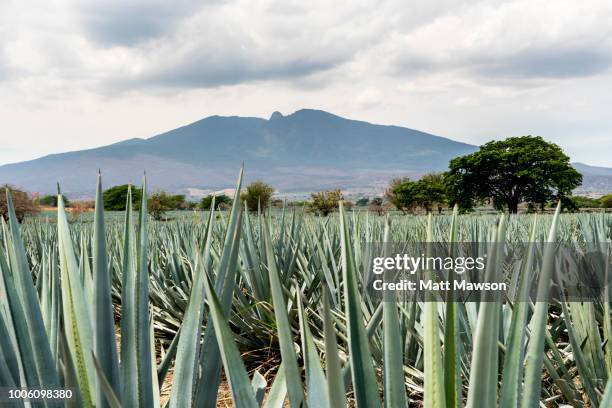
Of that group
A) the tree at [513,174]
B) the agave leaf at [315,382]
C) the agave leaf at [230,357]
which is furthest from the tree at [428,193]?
the agave leaf at [230,357]

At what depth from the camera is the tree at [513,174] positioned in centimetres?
3684

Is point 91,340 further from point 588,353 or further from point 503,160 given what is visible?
point 503,160

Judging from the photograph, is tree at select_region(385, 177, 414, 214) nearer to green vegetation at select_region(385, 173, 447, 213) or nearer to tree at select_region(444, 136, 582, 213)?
green vegetation at select_region(385, 173, 447, 213)

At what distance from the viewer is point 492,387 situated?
1.99 feet

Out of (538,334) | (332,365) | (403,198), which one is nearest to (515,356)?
(538,334)

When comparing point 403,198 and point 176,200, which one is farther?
point 403,198

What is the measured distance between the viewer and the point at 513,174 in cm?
3862

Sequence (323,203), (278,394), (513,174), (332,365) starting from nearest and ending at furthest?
(332,365) → (278,394) → (323,203) → (513,174)

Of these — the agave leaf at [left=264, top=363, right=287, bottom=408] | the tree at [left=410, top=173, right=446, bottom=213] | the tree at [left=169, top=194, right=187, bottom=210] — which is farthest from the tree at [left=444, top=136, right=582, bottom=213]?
the agave leaf at [left=264, top=363, right=287, bottom=408]

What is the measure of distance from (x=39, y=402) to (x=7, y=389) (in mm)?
60

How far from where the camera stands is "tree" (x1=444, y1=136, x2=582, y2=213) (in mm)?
36844

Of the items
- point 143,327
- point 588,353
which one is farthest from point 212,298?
point 588,353

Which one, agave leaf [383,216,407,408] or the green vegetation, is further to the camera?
the green vegetation

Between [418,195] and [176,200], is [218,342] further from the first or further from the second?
[418,195]
